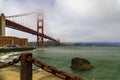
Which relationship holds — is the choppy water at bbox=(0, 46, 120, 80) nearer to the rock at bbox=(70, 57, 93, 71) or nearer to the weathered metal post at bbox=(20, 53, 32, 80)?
the rock at bbox=(70, 57, 93, 71)

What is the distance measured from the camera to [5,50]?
47875mm

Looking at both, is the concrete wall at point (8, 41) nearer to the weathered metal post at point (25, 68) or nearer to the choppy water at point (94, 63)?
the choppy water at point (94, 63)

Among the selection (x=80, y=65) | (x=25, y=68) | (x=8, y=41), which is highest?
(x=8, y=41)

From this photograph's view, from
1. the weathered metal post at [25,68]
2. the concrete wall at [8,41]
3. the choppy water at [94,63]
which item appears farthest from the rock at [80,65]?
the concrete wall at [8,41]

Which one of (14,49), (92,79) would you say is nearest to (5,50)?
(14,49)

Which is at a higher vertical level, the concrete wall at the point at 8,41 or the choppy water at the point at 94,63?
the concrete wall at the point at 8,41

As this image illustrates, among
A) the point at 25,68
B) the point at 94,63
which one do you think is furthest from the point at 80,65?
the point at 25,68

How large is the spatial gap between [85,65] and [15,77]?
983 cm

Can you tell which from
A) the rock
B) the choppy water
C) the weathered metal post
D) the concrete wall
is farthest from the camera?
the concrete wall

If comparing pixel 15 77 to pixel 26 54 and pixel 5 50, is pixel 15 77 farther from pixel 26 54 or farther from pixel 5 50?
pixel 5 50

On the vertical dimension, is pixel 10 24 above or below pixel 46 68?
above

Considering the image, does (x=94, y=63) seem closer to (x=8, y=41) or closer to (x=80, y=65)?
(x=80, y=65)

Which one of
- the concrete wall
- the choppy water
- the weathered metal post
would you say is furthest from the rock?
the concrete wall

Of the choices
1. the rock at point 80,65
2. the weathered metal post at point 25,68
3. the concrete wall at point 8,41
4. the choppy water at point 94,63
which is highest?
the concrete wall at point 8,41
